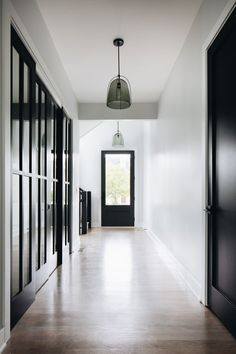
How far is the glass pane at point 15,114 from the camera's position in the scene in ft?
7.97

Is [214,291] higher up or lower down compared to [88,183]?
lower down

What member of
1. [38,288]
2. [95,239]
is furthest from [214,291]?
[95,239]

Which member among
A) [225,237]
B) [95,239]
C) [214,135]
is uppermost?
[214,135]

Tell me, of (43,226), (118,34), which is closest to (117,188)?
(43,226)

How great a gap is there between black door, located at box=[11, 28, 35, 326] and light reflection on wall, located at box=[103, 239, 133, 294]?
0.94 metres

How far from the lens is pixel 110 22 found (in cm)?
330

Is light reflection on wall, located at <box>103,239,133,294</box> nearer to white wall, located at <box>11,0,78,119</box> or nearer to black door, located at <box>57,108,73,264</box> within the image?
black door, located at <box>57,108,73,264</box>

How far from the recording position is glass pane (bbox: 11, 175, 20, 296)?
2426mm

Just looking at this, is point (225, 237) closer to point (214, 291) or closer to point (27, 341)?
point (214, 291)

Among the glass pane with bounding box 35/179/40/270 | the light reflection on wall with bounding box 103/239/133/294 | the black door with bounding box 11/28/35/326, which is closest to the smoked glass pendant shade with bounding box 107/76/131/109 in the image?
the black door with bounding box 11/28/35/326

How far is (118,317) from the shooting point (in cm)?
257

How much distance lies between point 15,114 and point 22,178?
1.77 feet

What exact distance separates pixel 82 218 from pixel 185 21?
17.7 feet

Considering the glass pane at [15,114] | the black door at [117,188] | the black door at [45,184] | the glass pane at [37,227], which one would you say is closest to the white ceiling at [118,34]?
the black door at [45,184]
